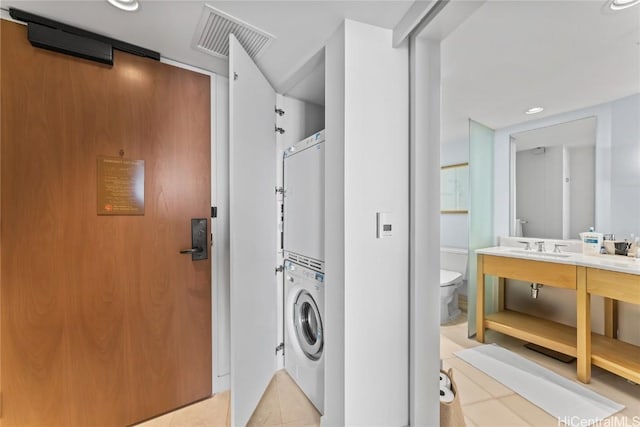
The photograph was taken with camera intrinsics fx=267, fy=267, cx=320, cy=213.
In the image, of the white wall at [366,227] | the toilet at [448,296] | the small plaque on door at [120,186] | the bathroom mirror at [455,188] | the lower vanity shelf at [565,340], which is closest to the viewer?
the white wall at [366,227]

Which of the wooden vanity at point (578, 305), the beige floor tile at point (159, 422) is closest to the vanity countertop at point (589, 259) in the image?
the wooden vanity at point (578, 305)

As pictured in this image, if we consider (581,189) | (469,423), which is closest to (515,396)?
(469,423)

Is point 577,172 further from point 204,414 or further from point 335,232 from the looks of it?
point 204,414

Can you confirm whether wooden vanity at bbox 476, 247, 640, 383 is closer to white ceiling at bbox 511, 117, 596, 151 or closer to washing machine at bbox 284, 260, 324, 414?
white ceiling at bbox 511, 117, 596, 151

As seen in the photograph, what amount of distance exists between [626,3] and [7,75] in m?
2.80

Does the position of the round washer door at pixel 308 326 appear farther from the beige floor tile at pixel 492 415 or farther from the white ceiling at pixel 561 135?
the white ceiling at pixel 561 135

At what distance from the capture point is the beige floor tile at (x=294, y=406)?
1.56m

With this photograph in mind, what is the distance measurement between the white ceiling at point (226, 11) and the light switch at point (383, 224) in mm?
917

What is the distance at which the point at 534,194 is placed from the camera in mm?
2594

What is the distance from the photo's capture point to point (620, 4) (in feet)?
3.76

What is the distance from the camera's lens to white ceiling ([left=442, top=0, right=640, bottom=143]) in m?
1.23

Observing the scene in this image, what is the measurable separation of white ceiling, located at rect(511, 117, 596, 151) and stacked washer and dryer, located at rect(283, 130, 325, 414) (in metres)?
2.34

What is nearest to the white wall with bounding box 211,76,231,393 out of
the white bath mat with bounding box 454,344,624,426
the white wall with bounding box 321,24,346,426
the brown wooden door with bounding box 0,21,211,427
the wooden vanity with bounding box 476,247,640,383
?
the brown wooden door with bounding box 0,21,211,427

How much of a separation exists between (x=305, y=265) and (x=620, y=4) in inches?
76.2
